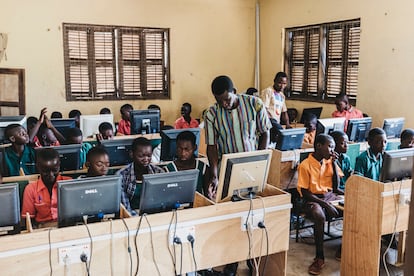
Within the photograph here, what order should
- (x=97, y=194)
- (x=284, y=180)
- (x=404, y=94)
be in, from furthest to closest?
(x=404, y=94), (x=284, y=180), (x=97, y=194)

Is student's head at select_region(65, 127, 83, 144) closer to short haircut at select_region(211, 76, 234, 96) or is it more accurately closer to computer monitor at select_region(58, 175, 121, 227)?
short haircut at select_region(211, 76, 234, 96)

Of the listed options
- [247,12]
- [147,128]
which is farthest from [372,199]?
[247,12]

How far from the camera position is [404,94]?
513 centimetres

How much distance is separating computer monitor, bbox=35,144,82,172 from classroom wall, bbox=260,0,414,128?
3.87 metres

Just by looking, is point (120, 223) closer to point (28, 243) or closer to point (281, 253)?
point (28, 243)

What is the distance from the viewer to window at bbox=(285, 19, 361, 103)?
5.91 metres

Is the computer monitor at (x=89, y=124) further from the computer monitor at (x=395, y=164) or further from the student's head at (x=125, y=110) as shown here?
the computer monitor at (x=395, y=164)

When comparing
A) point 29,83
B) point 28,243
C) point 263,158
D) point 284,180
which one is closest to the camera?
point 28,243

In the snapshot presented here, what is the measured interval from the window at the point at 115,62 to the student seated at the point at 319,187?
13.8ft

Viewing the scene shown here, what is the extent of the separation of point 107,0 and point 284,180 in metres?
4.21

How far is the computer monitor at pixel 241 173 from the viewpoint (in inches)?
89.2

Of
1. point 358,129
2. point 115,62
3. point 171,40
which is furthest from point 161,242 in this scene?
point 171,40

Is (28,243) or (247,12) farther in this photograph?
(247,12)

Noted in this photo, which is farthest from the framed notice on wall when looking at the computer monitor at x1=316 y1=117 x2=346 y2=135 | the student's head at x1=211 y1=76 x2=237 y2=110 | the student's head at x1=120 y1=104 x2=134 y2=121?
the computer monitor at x1=316 y1=117 x2=346 y2=135
